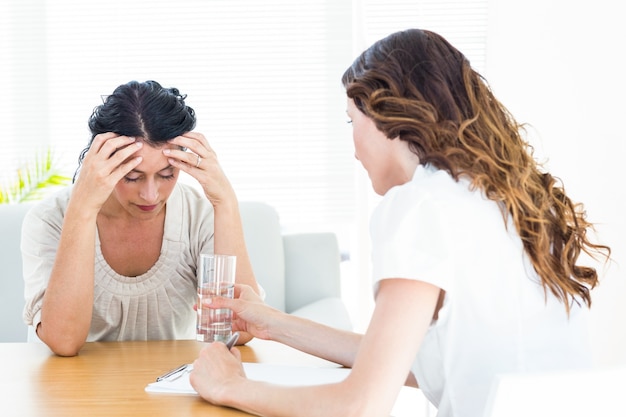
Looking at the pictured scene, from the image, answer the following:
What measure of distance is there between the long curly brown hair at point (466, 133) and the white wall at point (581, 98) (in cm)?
249

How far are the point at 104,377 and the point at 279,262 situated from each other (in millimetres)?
1405

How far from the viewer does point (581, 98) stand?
3674mm

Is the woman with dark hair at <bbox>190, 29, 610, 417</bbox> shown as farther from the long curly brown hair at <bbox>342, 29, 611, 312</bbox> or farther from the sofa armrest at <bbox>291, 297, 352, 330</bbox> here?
the sofa armrest at <bbox>291, 297, 352, 330</bbox>

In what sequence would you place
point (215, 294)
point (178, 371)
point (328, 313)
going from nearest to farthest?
point (178, 371), point (215, 294), point (328, 313)

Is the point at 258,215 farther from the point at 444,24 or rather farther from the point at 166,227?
the point at 444,24

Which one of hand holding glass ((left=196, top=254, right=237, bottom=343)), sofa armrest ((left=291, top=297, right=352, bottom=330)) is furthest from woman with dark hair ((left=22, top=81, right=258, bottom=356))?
sofa armrest ((left=291, top=297, right=352, bottom=330))

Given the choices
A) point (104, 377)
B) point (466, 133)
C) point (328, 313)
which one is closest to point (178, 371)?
point (104, 377)

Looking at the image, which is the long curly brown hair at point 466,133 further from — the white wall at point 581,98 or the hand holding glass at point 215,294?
the white wall at point 581,98

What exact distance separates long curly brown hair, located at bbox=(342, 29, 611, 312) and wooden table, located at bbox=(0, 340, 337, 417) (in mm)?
534

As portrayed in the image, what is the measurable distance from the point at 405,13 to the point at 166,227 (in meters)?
2.18

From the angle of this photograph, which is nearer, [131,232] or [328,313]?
[131,232]

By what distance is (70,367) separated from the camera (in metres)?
1.60

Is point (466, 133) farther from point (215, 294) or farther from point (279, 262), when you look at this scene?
point (279, 262)

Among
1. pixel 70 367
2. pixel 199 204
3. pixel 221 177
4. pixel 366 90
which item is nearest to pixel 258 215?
pixel 199 204
